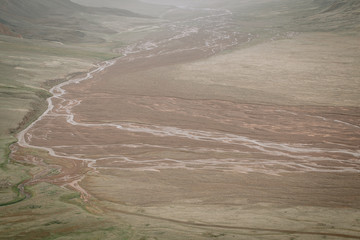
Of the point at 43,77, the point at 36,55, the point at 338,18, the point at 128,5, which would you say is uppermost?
the point at 128,5

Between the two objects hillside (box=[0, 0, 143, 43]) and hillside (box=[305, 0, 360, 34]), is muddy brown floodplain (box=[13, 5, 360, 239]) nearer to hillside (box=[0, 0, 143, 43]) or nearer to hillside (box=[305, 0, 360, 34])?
hillside (box=[305, 0, 360, 34])

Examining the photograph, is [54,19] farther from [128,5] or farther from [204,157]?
[204,157]

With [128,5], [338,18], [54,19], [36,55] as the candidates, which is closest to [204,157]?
[36,55]

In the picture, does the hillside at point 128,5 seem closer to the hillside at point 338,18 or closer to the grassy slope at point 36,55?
the grassy slope at point 36,55

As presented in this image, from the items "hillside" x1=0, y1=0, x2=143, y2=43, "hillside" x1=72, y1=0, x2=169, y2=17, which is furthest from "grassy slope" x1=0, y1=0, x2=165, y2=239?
"hillside" x1=72, y1=0, x2=169, y2=17

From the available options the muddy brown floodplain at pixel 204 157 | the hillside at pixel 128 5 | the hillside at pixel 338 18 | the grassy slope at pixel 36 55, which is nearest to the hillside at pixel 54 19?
the grassy slope at pixel 36 55

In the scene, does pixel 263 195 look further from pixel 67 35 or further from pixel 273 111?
pixel 67 35

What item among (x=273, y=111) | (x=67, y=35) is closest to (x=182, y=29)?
(x=67, y=35)
